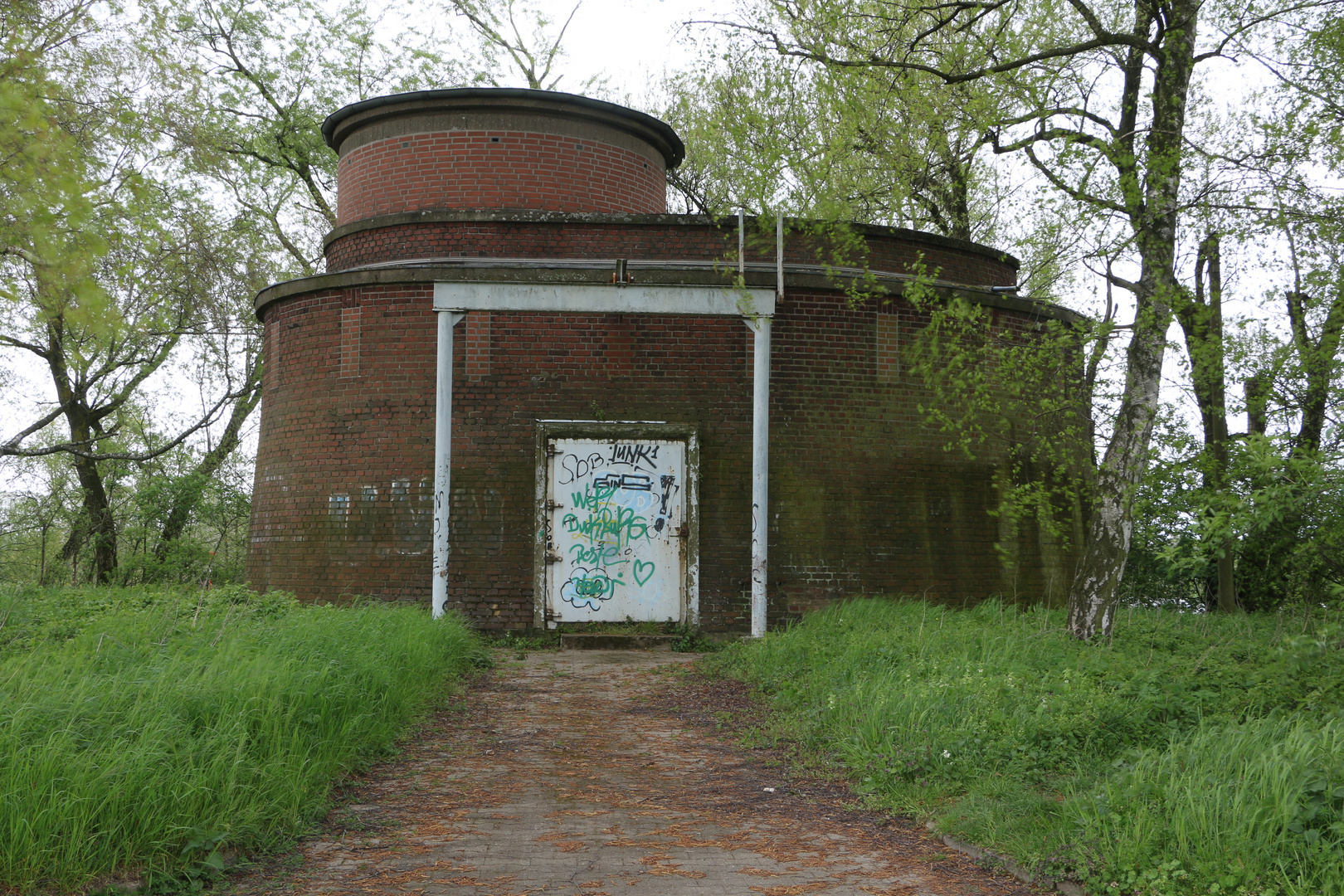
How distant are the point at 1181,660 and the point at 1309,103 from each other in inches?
173

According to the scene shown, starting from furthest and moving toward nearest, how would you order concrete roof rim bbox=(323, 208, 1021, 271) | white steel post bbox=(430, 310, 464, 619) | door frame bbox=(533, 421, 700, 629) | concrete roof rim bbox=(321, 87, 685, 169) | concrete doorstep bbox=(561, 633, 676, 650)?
concrete roof rim bbox=(321, 87, 685, 169)
concrete roof rim bbox=(323, 208, 1021, 271)
door frame bbox=(533, 421, 700, 629)
concrete doorstep bbox=(561, 633, 676, 650)
white steel post bbox=(430, 310, 464, 619)

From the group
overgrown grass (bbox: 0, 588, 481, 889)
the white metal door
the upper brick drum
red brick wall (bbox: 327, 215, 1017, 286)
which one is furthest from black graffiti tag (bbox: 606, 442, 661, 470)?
overgrown grass (bbox: 0, 588, 481, 889)

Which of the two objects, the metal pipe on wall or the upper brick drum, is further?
the upper brick drum

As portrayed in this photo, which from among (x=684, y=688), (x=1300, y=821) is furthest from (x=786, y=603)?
(x=1300, y=821)

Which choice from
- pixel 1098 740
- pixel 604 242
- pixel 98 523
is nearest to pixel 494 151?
pixel 604 242

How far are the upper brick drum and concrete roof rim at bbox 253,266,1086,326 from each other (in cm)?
175

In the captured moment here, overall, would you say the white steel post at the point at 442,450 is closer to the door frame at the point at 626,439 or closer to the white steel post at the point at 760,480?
the door frame at the point at 626,439

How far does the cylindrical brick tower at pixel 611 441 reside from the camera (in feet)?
37.2

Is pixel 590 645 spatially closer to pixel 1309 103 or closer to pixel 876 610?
pixel 876 610

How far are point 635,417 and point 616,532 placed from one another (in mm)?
1413

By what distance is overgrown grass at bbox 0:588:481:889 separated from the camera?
3.61 meters

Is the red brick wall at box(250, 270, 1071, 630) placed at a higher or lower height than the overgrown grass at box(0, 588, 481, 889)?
higher

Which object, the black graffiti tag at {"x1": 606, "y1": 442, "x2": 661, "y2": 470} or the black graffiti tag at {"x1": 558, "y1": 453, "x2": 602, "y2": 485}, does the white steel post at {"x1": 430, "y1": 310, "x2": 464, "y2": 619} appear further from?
the black graffiti tag at {"x1": 606, "y1": 442, "x2": 661, "y2": 470}

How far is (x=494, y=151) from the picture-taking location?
45.0ft
